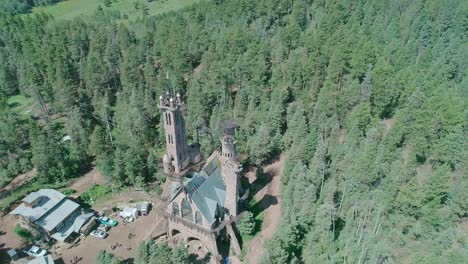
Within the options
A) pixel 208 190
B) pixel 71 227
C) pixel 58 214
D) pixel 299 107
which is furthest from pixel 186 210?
pixel 299 107

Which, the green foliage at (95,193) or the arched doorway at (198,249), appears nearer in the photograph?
the arched doorway at (198,249)

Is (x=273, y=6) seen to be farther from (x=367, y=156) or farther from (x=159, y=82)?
(x=367, y=156)

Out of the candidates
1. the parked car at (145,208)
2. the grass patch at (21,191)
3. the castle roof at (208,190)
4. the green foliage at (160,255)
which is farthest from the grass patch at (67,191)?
the green foliage at (160,255)

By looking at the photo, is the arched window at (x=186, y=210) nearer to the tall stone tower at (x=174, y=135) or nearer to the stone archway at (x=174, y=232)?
the stone archway at (x=174, y=232)

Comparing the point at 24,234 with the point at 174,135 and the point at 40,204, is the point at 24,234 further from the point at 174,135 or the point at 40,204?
the point at 174,135

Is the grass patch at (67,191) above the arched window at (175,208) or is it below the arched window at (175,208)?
below

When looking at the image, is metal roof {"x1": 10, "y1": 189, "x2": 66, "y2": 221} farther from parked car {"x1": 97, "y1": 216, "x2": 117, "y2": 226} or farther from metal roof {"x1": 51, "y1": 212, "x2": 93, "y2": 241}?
parked car {"x1": 97, "y1": 216, "x2": 117, "y2": 226}

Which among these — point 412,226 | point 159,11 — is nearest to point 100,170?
point 412,226

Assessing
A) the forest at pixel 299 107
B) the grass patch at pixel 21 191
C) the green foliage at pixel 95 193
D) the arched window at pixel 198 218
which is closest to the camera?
the forest at pixel 299 107
